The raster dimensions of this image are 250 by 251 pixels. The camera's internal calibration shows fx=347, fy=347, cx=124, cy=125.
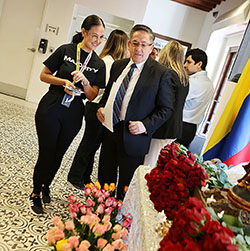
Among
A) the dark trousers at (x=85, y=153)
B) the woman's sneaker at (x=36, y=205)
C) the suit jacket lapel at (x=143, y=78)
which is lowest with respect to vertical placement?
the woman's sneaker at (x=36, y=205)

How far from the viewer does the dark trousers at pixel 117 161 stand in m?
2.35

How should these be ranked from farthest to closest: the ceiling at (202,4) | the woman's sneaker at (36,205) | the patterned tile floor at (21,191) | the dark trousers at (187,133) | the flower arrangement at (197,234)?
the ceiling at (202,4) → the dark trousers at (187,133) → the woman's sneaker at (36,205) → the patterned tile floor at (21,191) → the flower arrangement at (197,234)

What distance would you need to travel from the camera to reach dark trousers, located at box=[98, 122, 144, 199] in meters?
2.35

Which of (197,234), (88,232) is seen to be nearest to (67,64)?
(88,232)

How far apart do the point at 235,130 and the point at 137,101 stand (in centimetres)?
74

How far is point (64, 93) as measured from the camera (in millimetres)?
2436

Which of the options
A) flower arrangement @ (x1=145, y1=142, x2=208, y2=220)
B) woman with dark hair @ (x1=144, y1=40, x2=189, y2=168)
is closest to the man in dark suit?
woman with dark hair @ (x1=144, y1=40, x2=189, y2=168)

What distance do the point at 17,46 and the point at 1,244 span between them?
236 inches

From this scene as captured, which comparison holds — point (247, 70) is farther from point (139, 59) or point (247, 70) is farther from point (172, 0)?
point (172, 0)

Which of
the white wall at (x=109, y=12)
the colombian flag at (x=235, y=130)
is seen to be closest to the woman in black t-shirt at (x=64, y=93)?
the colombian flag at (x=235, y=130)

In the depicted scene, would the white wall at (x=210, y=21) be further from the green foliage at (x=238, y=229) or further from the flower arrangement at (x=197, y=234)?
the flower arrangement at (x=197, y=234)

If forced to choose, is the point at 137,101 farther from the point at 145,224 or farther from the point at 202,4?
the point at 202,4

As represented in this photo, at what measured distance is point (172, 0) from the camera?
796 cm

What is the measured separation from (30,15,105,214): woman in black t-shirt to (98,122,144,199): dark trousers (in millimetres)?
282
